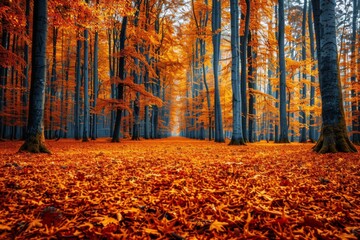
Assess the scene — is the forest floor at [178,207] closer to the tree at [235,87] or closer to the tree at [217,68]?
the tree at [235,87]

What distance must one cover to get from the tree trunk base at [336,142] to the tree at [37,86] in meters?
7.28

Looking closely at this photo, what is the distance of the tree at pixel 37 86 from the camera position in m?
5.43

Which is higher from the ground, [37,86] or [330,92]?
[37,86]

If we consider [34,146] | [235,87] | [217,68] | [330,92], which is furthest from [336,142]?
[217,68]

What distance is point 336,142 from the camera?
17.4 feet

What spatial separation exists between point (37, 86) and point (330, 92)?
793 centimetres

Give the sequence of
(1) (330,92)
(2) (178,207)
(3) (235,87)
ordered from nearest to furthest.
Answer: (2) (178,207) < (1) (330,92) < (3) (235,87)

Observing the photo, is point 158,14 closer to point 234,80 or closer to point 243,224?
point 234,80

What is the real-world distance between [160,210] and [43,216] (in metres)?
0.85

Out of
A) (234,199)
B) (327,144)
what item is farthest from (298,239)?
(327,144)

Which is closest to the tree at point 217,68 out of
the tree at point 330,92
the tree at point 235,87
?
the tree at point 235,87

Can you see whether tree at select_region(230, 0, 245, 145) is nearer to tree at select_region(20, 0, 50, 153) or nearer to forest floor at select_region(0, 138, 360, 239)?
forest floor at select_region(0, 138, 360, 239)

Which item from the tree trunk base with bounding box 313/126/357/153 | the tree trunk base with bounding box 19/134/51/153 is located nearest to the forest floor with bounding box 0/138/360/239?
the tree trunk base with bounding box 313/126/357/153

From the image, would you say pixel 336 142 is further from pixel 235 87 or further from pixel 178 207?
pixel 178 207
